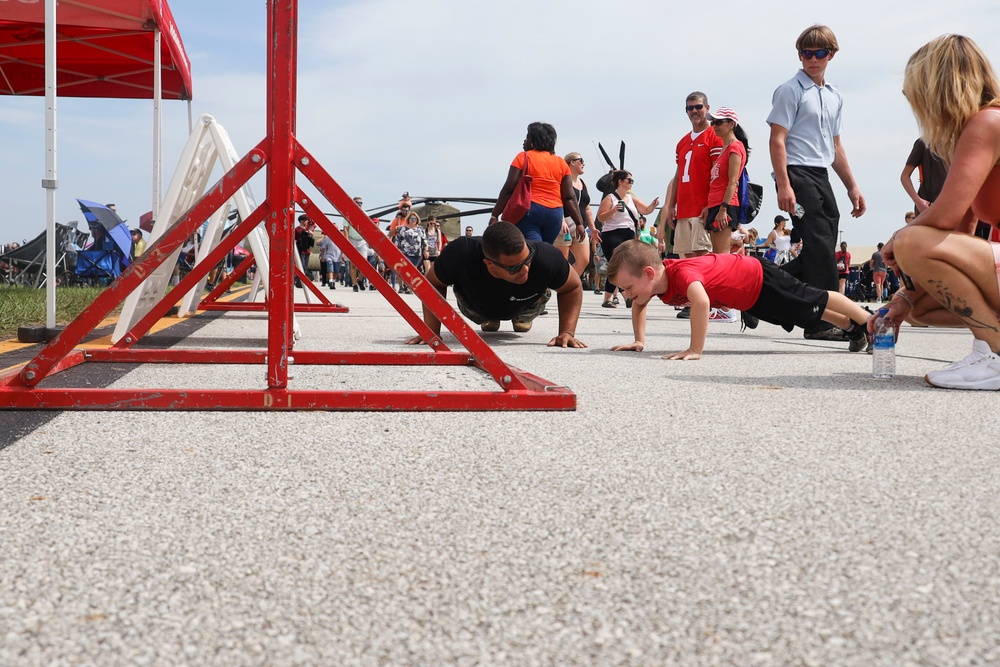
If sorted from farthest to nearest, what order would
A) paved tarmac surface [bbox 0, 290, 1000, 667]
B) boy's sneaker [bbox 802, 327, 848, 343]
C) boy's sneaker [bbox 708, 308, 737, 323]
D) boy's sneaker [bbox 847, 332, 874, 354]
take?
boy's sneaker [bbox 708, 308, 737, 323] < boy's sneaker [bbox 802, 327, 848, 343] < boy's sneaker [bbox 847, 332, 874, 354] < paved tarmac surface [bbox 0, 290, 1000, 667]

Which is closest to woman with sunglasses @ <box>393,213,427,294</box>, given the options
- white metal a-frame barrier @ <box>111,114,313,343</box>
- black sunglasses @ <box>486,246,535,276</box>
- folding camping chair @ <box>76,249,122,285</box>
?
folding camping chair @ <box>76,249,122,285</box>

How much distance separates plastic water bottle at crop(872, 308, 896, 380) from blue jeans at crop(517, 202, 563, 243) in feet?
10.7

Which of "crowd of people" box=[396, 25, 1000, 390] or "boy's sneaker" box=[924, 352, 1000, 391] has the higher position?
"crowd of people" box=[396, 25, 1000, 390]

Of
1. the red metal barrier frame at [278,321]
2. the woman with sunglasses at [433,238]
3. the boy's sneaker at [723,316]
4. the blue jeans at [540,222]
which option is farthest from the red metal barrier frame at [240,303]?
the woman with sunglasses at [433,238]

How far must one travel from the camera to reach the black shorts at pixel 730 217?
677cm

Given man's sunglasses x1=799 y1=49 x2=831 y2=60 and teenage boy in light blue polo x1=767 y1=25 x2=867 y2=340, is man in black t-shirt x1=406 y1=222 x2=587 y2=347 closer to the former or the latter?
teenage boy in light blue polo x1=767 y1=25 x2=867 y2=340

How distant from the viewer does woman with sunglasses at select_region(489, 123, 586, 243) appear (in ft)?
22.1

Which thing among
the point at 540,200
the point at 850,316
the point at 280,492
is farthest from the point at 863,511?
the point at 540,200

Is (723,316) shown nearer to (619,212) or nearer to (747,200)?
(747,200)

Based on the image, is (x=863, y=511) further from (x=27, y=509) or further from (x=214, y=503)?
(x=27, y=509)

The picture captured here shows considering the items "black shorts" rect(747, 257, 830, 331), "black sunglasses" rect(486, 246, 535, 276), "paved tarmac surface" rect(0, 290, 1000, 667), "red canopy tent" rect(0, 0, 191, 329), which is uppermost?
"red canopy tent" rect(0, 0, 191, 329)

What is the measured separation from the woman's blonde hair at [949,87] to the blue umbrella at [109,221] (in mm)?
17132

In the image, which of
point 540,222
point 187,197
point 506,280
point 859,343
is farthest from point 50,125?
point 859,343

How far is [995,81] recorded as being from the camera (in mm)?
3314
